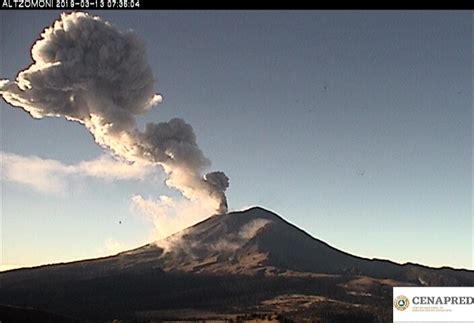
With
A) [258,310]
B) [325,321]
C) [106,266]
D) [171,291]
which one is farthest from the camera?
[106,266]

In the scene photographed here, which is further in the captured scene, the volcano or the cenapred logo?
the volcano

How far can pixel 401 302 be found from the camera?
189 ft

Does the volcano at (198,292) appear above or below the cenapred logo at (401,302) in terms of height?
below

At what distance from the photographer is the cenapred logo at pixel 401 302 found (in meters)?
56.3

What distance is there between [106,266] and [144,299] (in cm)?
5587

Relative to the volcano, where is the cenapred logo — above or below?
above

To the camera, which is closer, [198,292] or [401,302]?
[401,302]

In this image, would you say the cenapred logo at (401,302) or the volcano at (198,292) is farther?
the volcano at (198,292)

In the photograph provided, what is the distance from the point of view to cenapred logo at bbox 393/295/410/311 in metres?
56.3

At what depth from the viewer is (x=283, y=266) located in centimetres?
19975

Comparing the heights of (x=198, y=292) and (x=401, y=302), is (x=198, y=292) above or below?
below

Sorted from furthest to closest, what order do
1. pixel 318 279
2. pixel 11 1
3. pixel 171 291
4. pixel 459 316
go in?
1. pixel 318 279
2. pixel 171 291
3. pixel 459 316
4. pixel 11 1

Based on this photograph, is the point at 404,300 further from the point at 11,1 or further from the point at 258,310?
the point at 258,310

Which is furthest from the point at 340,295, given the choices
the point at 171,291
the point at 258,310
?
the point at 171,291
